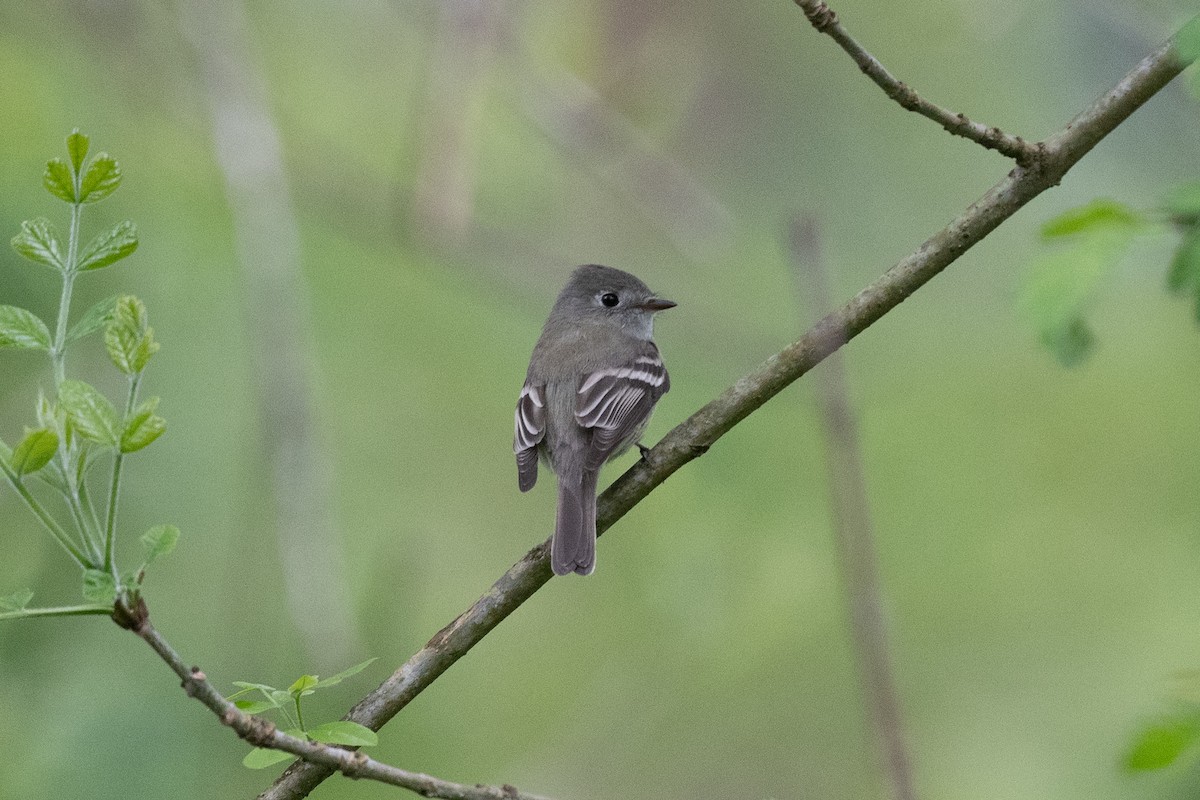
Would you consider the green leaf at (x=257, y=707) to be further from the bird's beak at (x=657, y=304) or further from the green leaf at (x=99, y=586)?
the bird's beak at (x=657, y=304)

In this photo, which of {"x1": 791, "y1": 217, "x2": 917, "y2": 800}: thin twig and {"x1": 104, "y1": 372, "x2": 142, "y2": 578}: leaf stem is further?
{"x1": 791, "y1": 217, "x2": 917, "y2": 800}: thin twig

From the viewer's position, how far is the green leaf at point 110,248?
167 cm

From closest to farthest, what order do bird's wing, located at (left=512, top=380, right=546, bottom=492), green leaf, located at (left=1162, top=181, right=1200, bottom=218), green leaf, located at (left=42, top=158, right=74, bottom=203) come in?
green leaf, located at (left=42, top=158, right=74, bottom=203) < green leaf, located at (left=1162, top=181, right=1200, bottom=218) < bird's wing, located at (left=512, top=380, right=546, bottom=492)

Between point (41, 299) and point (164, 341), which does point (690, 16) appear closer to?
point (164, 341)

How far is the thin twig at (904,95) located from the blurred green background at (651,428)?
2.12 m

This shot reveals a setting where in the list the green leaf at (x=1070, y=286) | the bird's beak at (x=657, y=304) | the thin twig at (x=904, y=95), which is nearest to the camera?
the thin twig at (x=904, y=95)

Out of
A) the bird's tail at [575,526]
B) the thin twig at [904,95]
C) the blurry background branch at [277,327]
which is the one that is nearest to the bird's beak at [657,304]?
the bird's tail at [575,526]

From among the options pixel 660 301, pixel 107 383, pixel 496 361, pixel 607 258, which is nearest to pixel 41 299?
pixel 107 383

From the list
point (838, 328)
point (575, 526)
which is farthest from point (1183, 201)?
point (575, 526)

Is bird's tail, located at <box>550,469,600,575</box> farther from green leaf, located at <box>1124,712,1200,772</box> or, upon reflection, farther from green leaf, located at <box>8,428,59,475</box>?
green leaf, located at <box>8,428,59,475</box>

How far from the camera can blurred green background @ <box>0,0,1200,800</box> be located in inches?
178

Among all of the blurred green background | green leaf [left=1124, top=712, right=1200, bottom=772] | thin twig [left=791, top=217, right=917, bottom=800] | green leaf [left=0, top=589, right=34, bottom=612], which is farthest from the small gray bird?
green leaf [left=0, top=589, right=34, bottom=612]

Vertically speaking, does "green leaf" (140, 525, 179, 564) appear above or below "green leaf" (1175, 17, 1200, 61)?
below

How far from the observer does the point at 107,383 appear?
4.63m
